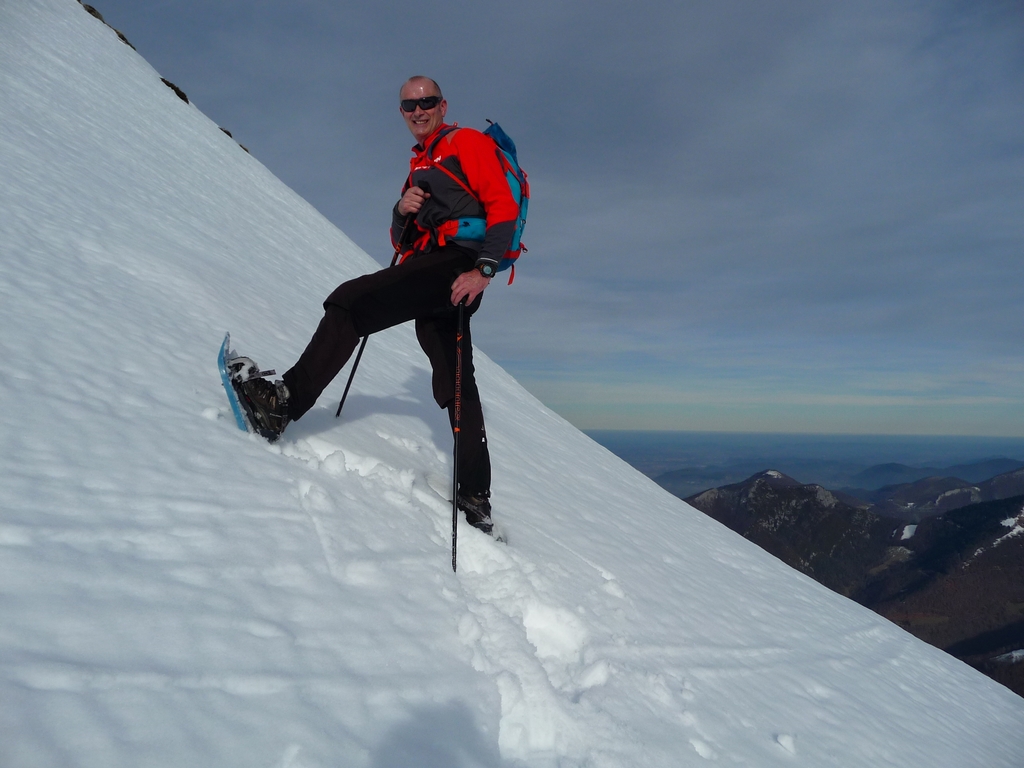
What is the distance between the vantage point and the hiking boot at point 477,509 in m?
3.37

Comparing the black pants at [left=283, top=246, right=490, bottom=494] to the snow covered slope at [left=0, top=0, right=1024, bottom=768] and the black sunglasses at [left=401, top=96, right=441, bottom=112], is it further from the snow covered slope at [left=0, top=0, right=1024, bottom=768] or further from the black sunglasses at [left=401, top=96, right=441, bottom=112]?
the black sunglasses at [left=401, top=96, right=441, bottom=112]

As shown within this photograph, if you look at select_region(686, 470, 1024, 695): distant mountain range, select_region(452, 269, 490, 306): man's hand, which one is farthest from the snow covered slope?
select_region(686, 470, 1024, 695): distant mountain range

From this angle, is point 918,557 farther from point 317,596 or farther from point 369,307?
point 317,596

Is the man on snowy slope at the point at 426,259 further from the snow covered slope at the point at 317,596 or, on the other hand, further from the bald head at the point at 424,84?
the snow covered slope at the point at 317,596

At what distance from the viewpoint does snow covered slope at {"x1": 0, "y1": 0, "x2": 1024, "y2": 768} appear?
160 centimetres

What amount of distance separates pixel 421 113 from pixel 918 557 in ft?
538

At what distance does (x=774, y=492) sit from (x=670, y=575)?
181 metres

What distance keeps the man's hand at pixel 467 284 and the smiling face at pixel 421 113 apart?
887mm

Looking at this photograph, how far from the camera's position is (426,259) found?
3.00 meters

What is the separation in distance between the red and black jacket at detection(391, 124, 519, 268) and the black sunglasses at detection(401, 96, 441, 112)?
0.47 feet

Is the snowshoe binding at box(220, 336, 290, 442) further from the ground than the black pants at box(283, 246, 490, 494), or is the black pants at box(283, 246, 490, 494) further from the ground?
the black pants at box(283, 246, 490, 494)

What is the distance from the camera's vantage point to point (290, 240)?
12375mm

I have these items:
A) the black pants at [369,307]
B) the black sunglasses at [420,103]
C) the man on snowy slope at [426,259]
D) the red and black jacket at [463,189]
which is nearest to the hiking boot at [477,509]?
the man on snowy slope at [426,259]

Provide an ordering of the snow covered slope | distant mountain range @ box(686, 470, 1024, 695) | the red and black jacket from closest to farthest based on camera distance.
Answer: the snow covered slope
the red and black jacket
distant mountain range @ box(686, 470, 1024, 695)
